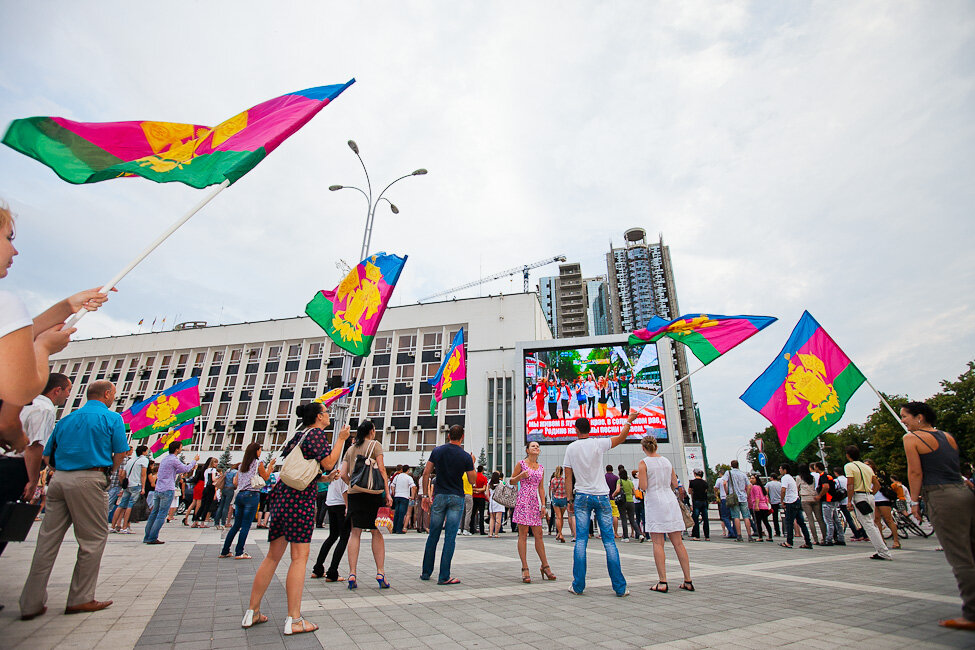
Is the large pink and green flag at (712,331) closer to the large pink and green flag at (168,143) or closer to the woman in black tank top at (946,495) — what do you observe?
the woman in black tank top at (946,495)

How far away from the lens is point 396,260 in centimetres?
863

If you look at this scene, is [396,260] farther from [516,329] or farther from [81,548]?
[516,329]

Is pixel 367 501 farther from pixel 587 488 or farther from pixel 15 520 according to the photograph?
pixel 15 520

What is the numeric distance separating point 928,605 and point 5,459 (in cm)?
851

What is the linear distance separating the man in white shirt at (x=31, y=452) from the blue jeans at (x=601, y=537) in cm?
508

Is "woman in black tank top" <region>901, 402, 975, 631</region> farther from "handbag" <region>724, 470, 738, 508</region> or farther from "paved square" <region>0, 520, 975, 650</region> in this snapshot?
"handbag" <region>724, 470, 738, 508</region>

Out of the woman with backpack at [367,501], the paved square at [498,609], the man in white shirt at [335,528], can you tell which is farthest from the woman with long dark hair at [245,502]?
the woman with backpack at [367,501]

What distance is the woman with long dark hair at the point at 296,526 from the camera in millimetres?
3598

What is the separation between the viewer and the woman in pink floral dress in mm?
6219

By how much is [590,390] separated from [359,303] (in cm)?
2476

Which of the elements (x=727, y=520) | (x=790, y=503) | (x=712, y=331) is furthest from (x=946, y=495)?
(x=727, y=520)

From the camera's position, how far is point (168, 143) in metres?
4.94

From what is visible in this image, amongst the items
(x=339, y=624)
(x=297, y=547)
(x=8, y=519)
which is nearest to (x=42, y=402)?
(x=8, y=519)

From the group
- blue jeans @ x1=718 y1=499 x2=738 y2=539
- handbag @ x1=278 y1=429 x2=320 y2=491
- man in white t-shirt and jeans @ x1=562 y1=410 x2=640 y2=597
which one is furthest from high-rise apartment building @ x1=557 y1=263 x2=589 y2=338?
handbag @ x1=278 y1=429 x2=320 y2=491
